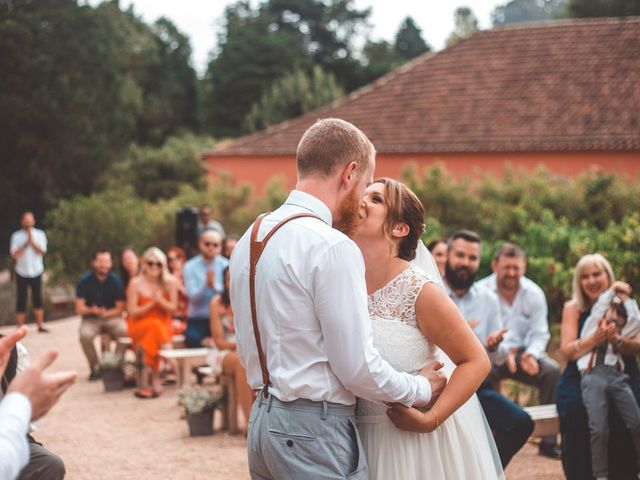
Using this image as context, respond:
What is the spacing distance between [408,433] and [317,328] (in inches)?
29.2

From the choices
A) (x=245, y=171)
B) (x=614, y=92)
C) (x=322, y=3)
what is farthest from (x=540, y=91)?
(x=322, y=3)

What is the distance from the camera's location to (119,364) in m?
10.9

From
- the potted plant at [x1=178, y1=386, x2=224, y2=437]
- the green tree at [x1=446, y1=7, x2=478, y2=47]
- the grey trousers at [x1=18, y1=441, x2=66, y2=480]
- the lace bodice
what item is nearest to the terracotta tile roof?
the potted plant at [x1=178, y1=386, x2=224, y2=437]

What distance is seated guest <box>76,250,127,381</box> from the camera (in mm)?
11711

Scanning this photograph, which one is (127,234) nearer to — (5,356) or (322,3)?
(5,356)

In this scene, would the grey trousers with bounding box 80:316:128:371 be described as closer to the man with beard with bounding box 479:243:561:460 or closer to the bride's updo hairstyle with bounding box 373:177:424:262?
the man with beard with bounding box 479:243:561:460

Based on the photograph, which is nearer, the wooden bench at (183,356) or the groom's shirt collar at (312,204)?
the groom's shirt collar at (312,204)

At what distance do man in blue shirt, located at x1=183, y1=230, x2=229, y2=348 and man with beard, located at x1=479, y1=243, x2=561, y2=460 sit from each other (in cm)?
419

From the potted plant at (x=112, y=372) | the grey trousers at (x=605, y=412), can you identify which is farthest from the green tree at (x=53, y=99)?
the grey trousers at (x=605, y=412)

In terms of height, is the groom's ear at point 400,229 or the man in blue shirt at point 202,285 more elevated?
the groom's ear at point 400,229

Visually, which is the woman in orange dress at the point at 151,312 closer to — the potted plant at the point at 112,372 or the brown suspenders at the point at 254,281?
the potted plant at the point at 112,372

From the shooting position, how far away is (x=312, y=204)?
298 cm

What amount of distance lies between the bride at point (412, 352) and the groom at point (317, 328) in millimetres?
336

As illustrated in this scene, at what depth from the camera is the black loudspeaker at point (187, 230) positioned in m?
16.0
